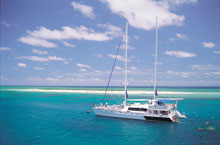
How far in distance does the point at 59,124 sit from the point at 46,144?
9545 millimetres

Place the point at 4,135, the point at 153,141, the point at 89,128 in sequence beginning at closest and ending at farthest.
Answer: the point at 153,141, the point at 4,135, the point at 89,128

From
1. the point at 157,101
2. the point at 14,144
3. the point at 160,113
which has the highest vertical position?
the point at 157,101

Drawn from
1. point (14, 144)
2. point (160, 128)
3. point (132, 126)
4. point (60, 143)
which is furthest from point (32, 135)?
point (160, 128)

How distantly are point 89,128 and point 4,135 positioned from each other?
12165 mm

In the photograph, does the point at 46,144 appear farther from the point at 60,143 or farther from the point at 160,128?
the point at 160,128

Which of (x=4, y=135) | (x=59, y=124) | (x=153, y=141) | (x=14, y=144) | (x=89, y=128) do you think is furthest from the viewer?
(x=59, y=124)

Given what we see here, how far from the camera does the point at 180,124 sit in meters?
30.4

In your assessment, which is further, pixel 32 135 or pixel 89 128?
pixel 89 128

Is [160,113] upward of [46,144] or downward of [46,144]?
upward

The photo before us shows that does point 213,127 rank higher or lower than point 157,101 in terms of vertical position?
lower

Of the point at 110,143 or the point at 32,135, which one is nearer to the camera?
the point at 110,143

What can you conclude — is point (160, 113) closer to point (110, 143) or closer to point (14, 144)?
point (110, 143)

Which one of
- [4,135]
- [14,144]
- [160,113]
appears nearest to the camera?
[14,144]

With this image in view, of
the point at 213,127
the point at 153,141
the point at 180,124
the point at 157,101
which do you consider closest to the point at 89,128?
the point at 153,141
